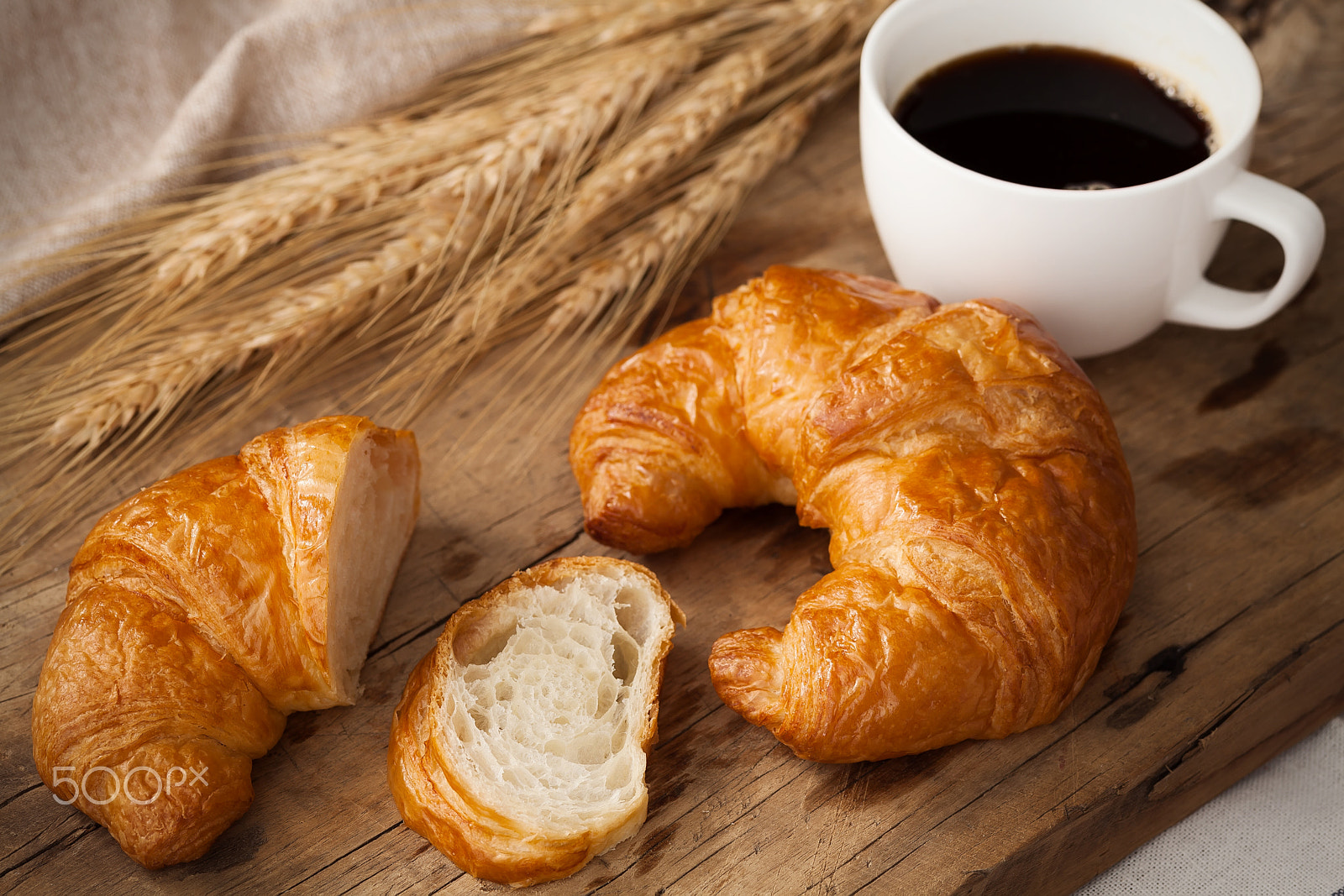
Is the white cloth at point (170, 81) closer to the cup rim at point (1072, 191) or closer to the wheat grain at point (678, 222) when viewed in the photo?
the wheat grain at point (678, 222)

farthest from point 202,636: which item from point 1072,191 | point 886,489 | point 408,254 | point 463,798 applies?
point 1072,191

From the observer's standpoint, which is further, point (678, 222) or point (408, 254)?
point (678, 222)

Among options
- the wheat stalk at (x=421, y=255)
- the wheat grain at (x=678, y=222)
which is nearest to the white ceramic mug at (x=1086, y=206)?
the wheat grain at (x=678, y=222)

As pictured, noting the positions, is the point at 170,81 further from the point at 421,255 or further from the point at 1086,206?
the point at 1086,206

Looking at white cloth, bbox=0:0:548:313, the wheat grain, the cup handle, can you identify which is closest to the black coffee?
the cup handle

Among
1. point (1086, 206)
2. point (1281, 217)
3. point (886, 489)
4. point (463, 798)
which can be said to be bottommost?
point (463, 798)

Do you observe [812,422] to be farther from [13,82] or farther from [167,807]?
[13,82]
